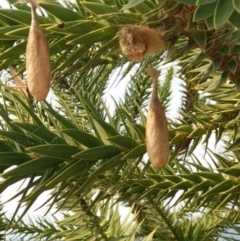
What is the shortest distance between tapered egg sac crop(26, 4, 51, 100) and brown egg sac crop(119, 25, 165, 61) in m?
0.15

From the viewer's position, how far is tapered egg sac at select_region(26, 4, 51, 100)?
0.42 metres

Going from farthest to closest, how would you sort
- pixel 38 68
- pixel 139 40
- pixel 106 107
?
pixel 106 107
pixel 139 40
pixel 38 68

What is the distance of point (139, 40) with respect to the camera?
586 mm

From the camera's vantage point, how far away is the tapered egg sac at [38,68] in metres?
0.42

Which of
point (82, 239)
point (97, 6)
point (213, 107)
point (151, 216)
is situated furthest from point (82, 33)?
point (151, 216)

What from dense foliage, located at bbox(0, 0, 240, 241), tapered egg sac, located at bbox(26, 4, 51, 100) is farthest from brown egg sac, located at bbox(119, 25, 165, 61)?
tapered egg sac, located at bbox(26, 4, 51, 100)

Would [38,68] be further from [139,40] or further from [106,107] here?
[106,107]

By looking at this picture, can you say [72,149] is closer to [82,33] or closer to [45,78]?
[82,33]

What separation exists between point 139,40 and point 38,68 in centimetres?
18

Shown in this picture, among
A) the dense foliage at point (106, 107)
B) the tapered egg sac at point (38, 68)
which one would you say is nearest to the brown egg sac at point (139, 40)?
the dense foliage at point (106, 107)

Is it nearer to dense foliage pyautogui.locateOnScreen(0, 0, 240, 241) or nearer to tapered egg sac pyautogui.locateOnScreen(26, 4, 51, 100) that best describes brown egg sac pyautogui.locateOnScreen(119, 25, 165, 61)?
dense foliage pyautogui.locateOnScreen(0, 0, 240, 241)

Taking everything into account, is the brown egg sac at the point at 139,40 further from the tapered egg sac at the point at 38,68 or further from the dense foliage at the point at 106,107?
the tapered egg sac at the point at 38,68

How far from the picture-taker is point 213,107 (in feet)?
2.86

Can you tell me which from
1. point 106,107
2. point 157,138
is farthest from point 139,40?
point 106,107
